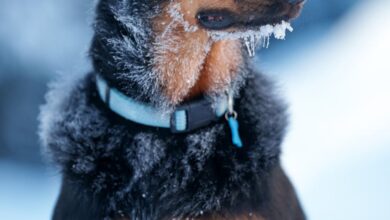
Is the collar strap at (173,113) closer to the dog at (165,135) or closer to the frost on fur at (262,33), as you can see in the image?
the dog at (165,135)

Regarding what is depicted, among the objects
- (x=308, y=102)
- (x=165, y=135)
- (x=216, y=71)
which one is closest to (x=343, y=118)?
(x=308, y=102)

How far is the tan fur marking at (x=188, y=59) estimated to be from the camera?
111 inches

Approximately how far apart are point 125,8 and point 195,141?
1.97 ft

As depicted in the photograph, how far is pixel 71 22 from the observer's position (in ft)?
20.3

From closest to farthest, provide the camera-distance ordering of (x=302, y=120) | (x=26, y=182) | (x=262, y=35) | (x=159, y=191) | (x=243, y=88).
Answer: (x=262, y=35) < (x=159, y=191) < (x=243, y=88) < (x=26, y=182) < (x=302, y=120)

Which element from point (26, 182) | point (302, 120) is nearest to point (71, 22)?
point (26, 182)

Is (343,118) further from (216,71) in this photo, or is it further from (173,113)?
(173,113)

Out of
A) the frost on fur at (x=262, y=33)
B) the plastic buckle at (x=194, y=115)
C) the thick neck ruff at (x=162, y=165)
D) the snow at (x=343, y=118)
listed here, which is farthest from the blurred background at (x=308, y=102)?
the frost on fur at (x=262, y=33)

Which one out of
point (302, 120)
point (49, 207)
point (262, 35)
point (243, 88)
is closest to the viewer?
point (262, 35)

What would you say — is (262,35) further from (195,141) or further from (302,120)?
(302,120)

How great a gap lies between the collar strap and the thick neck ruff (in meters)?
0.03

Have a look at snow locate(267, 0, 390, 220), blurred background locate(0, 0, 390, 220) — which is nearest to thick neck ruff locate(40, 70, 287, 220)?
snow locate(267, 0, 390, 220)

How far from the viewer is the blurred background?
508 centimetres

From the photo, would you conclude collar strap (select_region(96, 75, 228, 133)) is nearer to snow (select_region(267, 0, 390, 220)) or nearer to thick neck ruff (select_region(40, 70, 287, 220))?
thick neck ruff (select_region(40, 70, 287, 220))
